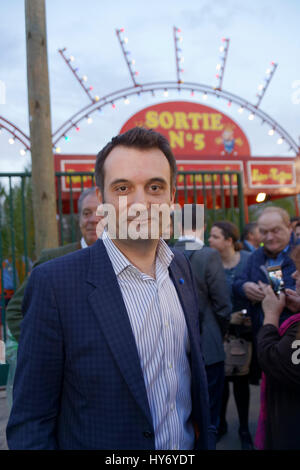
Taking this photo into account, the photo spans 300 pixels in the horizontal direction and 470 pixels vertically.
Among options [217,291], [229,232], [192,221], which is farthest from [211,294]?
[229,232]

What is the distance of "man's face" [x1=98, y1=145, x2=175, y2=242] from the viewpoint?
3.49ft

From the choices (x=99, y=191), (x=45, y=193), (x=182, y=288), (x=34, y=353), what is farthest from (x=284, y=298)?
(x=45, y=193)

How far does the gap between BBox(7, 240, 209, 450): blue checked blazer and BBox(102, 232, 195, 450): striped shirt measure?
8 cm

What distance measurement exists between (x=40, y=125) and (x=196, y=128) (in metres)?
9.60

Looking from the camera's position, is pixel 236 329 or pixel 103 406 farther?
pixel 236 329

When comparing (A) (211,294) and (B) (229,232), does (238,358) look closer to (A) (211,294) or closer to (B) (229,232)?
(A) (211,294)

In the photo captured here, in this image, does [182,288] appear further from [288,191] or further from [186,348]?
[288,191]

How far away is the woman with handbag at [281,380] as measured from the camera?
5.46 ft

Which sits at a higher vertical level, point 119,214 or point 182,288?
point 119,214

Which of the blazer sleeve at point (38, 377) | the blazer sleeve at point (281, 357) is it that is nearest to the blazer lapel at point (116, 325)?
the blazer sleeve at point (38, 377)

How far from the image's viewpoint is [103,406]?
0.97m

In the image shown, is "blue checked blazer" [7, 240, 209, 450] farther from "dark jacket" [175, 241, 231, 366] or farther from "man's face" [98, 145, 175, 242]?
"dark jacket" [175, 241, 231, 366]

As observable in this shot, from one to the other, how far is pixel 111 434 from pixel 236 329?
7.26 feet

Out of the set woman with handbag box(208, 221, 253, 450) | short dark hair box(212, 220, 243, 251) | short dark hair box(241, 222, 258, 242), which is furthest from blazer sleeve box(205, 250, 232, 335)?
short dark hair box(241, 222, 258, 242)
